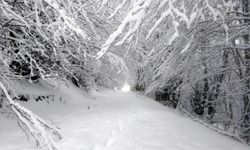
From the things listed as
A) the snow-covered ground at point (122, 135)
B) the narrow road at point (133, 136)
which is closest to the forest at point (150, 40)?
the snow-covered ground at point (122, 135)

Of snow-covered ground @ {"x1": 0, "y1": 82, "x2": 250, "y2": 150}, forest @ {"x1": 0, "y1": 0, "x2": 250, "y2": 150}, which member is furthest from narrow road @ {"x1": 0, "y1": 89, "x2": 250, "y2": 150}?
forest @ {"x1": 0, "y1": 0, "x2": 250, "y2": 150}

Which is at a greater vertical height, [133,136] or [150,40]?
[150,40]

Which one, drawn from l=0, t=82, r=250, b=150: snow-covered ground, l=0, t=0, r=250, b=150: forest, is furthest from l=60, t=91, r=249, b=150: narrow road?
l=0, t=0, r=250, b=150: forest

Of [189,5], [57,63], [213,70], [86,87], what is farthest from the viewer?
[86,87]

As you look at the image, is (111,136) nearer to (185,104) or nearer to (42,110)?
(42,110)

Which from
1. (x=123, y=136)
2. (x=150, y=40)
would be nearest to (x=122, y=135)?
(x=123, y=136)

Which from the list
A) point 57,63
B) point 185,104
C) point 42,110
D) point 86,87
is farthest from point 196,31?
point 185,104

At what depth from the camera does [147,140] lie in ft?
20.0

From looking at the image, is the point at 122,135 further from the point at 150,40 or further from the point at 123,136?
the point at 150,40

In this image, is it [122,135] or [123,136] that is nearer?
[123,136]

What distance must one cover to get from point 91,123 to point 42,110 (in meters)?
2.63

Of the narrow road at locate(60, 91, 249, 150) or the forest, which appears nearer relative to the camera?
the forest

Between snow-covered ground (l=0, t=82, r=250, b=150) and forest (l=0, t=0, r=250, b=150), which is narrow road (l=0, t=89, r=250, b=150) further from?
forest (l=0, t=0, r=250, b=150)

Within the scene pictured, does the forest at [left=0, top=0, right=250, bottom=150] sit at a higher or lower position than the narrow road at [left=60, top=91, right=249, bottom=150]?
higher
